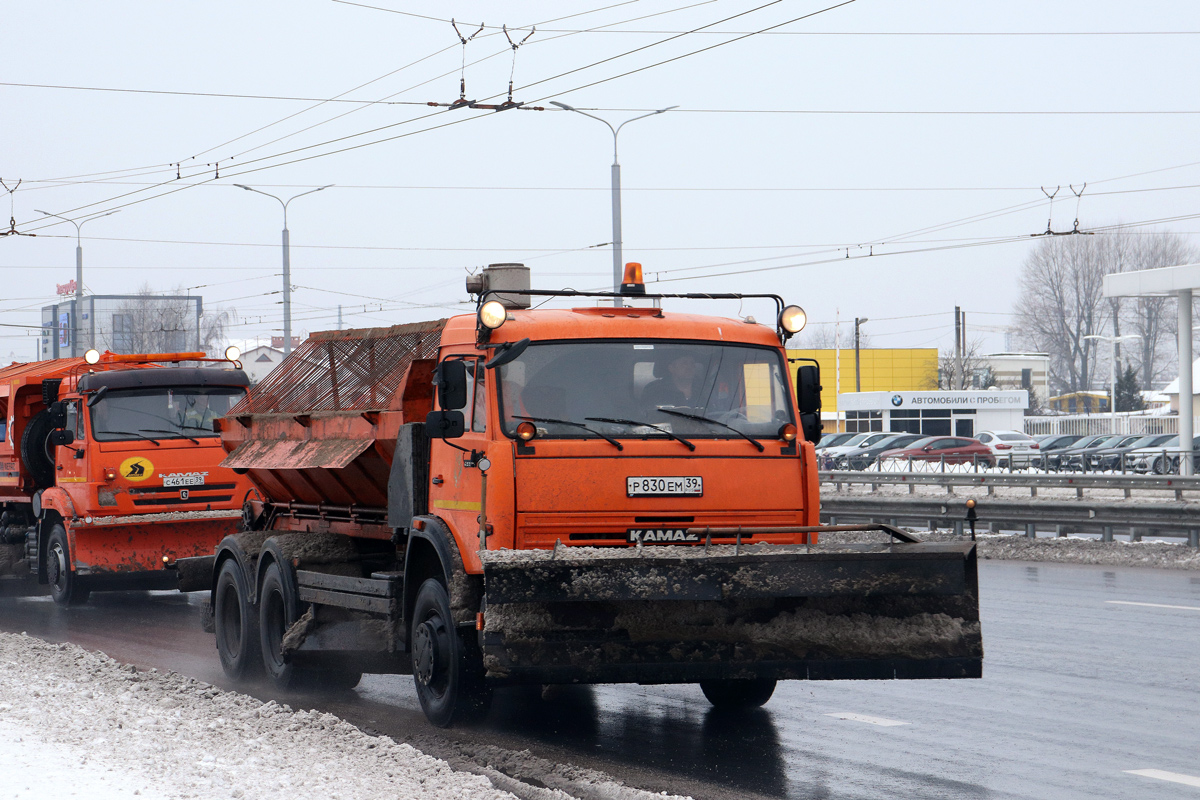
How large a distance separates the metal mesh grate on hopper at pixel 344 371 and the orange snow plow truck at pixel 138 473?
12.4 ft

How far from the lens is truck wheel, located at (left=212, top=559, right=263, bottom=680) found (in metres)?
10.4

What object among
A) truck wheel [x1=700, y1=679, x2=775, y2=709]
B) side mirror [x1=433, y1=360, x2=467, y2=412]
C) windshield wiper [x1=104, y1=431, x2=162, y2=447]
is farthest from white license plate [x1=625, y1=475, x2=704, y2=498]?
windshield wiper [x1=104, y1=431, x2=162, y2=447]

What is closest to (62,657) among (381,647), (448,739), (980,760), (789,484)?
(381,647)

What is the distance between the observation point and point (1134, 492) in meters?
32.6

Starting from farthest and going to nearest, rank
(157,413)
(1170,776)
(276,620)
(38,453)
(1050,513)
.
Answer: (1050,513) → (38,453) → (157,413) → (276,620) → (1170,776)

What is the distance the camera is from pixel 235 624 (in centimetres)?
1080

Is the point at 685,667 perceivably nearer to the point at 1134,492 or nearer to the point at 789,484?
the point at 789,484

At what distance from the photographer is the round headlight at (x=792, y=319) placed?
801cm

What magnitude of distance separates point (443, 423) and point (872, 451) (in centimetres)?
4529

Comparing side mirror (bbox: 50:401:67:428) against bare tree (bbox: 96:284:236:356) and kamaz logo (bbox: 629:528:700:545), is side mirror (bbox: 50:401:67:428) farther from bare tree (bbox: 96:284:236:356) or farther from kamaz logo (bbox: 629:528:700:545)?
bare tree (bbox: 96:284:236:356)

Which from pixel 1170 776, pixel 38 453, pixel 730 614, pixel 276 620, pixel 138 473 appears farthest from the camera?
pixel 38 453

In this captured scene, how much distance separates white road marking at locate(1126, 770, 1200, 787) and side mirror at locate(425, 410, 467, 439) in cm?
378

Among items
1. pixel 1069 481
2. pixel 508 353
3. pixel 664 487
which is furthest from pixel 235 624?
pixel 1069 481

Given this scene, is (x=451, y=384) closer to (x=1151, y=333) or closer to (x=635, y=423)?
(x=635, y=423)
